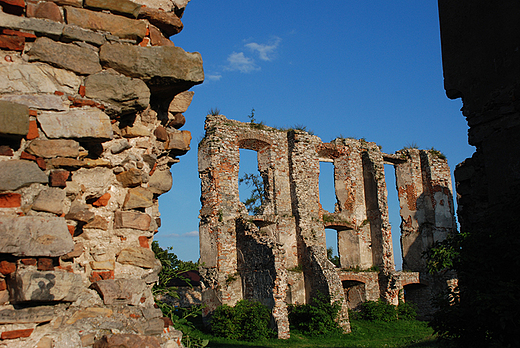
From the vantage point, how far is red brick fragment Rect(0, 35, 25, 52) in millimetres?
2781

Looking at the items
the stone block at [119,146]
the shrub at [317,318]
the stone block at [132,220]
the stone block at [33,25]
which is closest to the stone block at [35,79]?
the stone block at [33,25]

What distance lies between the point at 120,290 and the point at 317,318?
12849 mm

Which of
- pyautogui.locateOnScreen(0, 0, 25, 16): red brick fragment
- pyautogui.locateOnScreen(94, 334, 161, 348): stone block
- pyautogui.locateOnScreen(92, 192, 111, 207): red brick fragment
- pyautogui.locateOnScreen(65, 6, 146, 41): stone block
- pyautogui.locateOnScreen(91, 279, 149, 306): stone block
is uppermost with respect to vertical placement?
pyautogui.locateOnScreen(65, 6, 146, 41): stone block

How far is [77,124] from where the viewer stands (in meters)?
2.88

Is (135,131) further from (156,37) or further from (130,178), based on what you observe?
(156,37)

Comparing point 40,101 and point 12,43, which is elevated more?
point 12,43

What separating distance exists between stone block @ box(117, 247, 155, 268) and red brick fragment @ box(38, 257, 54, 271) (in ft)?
1.72

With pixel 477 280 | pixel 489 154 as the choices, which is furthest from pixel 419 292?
pixel 477 280

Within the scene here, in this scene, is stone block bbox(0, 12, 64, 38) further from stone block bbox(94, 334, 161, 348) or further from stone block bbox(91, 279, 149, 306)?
stone block bbox(94, 334, 161, 348)

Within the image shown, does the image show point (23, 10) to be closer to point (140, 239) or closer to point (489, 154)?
point (140, 239)

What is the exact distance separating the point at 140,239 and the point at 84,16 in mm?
1582

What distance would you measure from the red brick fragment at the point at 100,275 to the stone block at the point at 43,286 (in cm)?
26

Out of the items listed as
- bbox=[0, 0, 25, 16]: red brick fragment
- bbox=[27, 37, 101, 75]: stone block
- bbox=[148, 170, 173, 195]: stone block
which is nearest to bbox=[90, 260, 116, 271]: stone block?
bbox=[148, 170, 173, 195]: stone block

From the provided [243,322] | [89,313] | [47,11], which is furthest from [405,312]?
[47,11]
